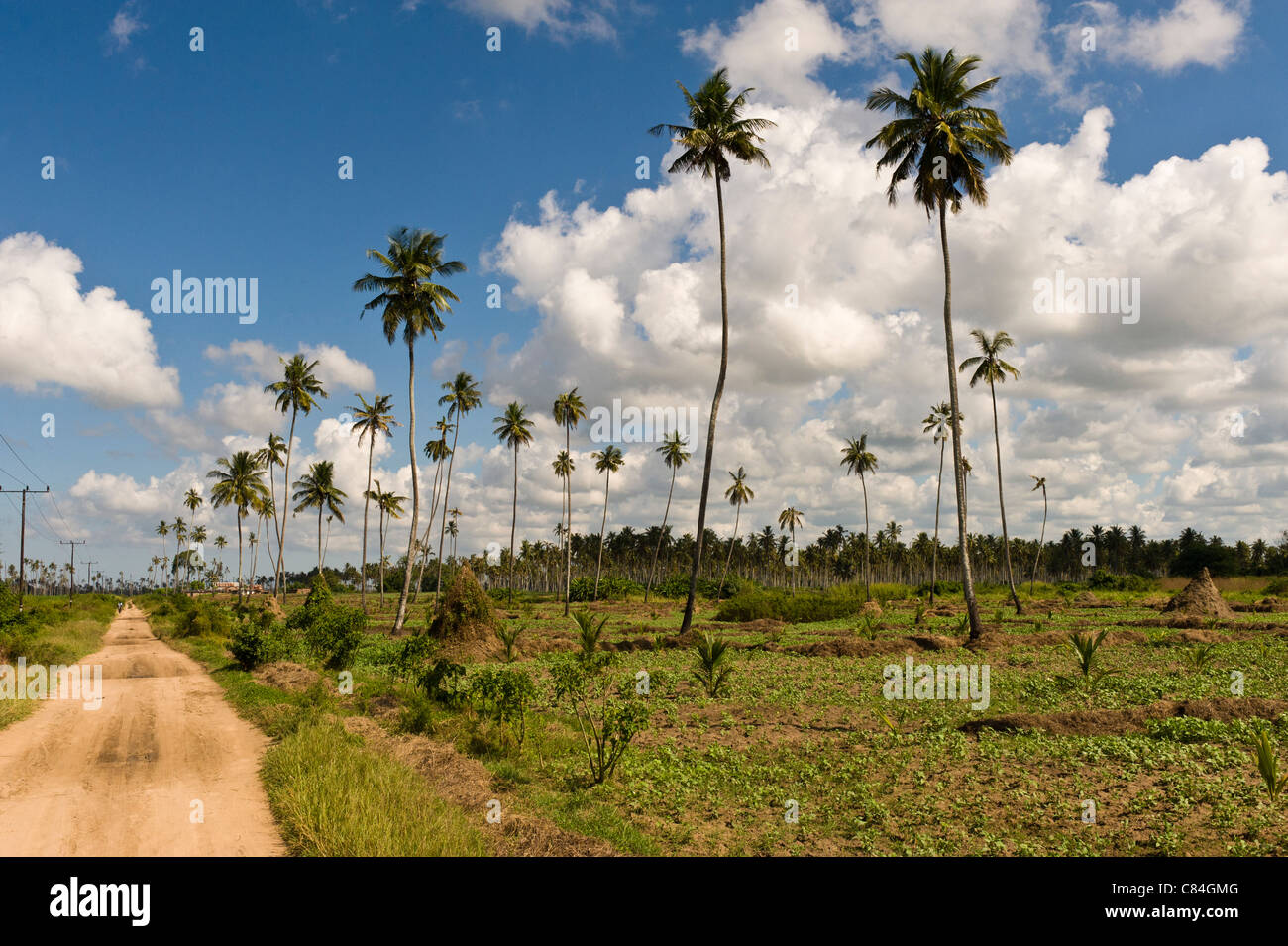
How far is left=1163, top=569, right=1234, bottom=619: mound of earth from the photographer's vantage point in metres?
33.6

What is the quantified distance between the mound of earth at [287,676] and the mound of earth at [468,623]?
15.4 feet

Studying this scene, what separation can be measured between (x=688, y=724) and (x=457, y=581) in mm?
15602

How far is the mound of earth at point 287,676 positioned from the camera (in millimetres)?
20797

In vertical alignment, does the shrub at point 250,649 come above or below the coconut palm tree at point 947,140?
below

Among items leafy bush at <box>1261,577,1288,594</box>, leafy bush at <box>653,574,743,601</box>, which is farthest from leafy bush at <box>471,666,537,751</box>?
leafy bush at <box>1261,577,1288,594</box>

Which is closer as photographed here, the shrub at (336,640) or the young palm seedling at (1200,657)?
the young palm seedling at (1200,657)

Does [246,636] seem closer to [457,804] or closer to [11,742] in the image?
[11,742]

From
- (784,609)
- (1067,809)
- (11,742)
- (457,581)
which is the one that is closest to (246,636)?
(457,581)

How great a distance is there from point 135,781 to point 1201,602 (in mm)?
42259

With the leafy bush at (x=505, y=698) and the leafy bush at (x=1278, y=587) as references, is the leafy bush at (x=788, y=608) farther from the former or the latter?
the leafy bush at (x=1278, y=587)

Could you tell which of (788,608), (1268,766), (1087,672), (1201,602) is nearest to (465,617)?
(1087,672)

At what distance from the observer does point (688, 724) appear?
14.6m

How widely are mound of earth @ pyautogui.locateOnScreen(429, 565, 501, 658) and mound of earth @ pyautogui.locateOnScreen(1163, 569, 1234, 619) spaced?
109 ft

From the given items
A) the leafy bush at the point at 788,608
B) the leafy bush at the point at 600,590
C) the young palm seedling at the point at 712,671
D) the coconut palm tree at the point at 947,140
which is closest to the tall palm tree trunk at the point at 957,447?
the coconut palm tree at the point at 947,140
